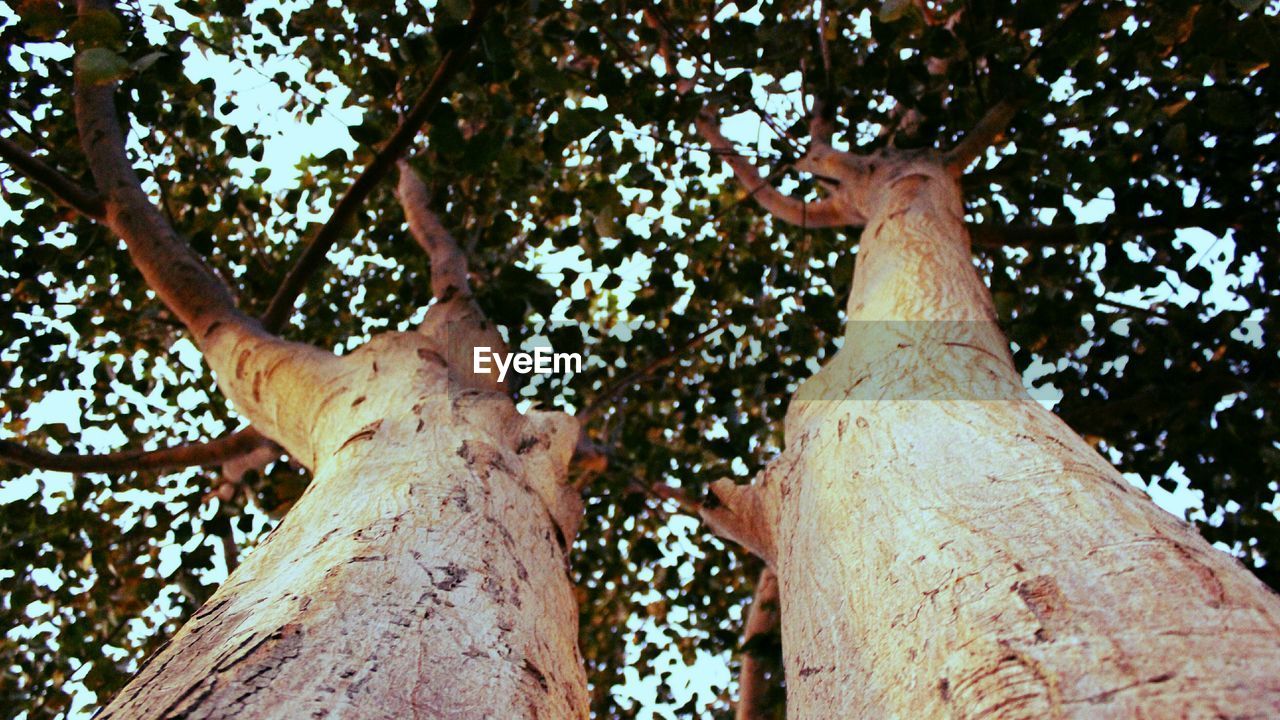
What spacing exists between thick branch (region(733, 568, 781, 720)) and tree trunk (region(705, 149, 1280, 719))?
1958mm

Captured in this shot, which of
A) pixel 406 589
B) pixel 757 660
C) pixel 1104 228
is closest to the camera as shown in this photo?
pixel 406 589

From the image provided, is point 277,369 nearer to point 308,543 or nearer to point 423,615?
point 308,543

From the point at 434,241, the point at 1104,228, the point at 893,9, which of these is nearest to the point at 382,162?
the point at 434,241

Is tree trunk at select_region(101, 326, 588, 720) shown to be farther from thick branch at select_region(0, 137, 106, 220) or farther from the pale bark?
thick branch at select_region(0, 137, 106, 220)

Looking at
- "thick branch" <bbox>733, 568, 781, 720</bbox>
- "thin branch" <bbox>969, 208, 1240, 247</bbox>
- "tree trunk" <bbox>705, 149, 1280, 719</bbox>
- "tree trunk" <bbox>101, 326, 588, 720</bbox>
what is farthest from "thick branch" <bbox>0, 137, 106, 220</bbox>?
"thin branch" <bbox>969, 208, 1240, 247</bbox>

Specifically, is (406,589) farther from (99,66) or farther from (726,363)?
(726,363)

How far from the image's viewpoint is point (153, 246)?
3.12 meters

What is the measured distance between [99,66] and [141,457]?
2.06 m

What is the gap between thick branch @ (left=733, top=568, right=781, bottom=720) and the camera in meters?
3.73

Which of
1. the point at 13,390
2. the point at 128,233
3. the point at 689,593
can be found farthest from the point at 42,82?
the point at 689,593

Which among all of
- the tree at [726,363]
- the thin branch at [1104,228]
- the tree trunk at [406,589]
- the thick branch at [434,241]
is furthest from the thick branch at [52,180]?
the thin branch at [1104,228]

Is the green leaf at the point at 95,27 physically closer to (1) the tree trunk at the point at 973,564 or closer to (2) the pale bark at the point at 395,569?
(2) the pale bark at the point at 395,569

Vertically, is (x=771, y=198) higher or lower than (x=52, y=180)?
higher

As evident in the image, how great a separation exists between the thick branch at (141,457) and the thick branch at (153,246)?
1.71 ft
